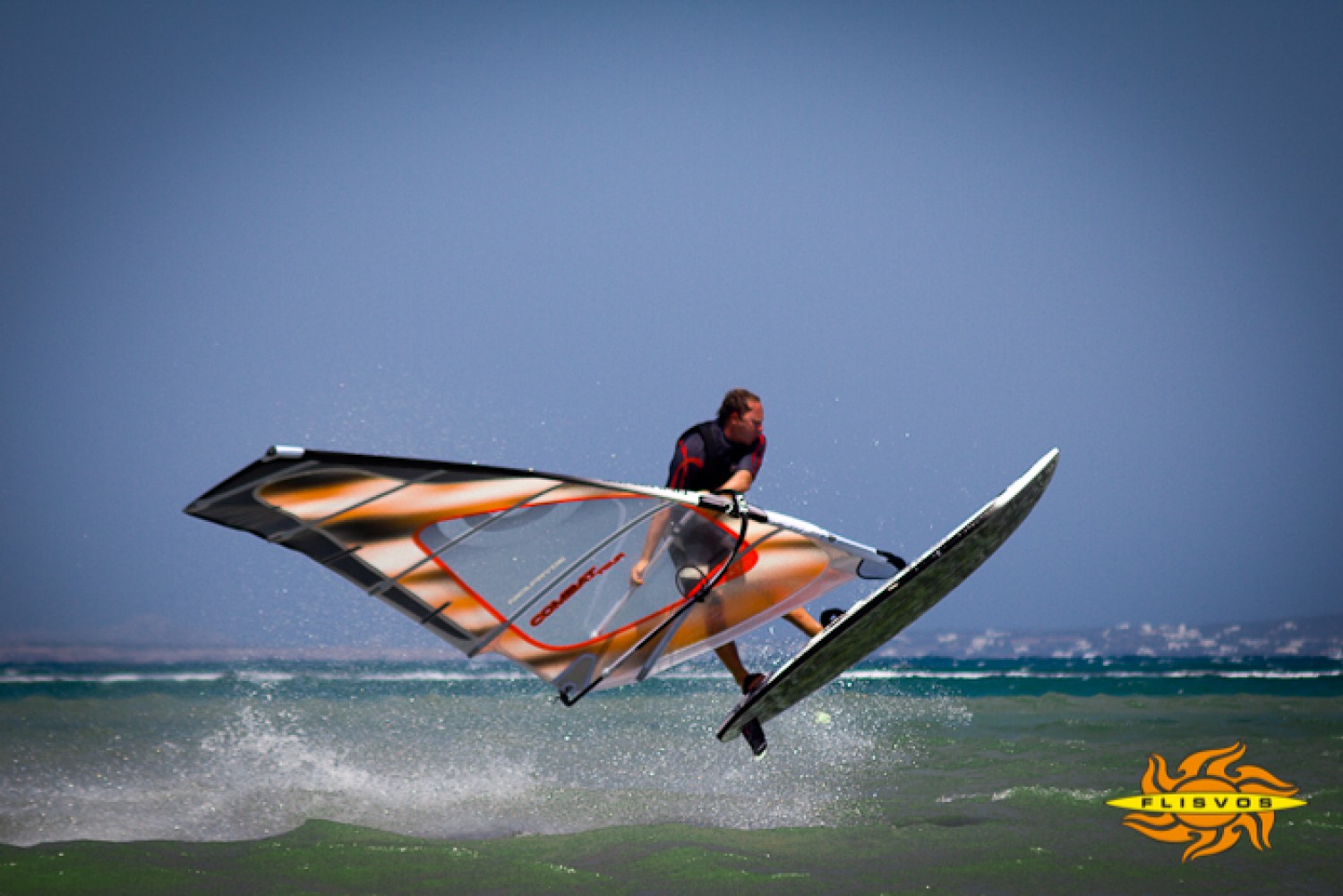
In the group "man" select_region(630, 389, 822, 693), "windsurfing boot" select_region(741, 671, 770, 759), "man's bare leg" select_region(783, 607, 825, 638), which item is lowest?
"windsurfing boot" select_region(741, 671, 770, 759)

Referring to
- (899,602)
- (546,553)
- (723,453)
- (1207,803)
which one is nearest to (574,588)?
(546,553)

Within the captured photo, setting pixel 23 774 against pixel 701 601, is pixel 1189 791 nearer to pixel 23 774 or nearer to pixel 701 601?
pixel 701 601

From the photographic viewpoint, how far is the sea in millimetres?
4449

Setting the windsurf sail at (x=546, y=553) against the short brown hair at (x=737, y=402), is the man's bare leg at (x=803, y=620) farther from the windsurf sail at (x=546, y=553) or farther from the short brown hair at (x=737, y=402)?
the short brown hair at (x=737, y=402)

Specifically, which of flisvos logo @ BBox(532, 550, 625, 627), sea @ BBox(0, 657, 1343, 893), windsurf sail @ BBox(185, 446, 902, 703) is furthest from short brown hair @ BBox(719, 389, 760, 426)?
sea @ BBox(0, 657, 1343, 893)

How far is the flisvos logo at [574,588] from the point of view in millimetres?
5055

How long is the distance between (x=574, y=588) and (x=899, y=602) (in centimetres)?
166

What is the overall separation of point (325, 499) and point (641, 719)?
6899 millimetres

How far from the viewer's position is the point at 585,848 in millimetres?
4621

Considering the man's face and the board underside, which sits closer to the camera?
the board underside

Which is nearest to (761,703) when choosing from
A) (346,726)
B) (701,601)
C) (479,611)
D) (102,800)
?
(701,601)

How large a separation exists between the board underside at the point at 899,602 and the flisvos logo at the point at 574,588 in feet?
3.24

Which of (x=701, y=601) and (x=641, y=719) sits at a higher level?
(x=701, y=601)

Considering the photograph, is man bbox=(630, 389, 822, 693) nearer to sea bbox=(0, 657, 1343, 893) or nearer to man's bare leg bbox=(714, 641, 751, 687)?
man's bare leg bbox=(714, 641, 751, 687)
